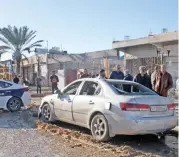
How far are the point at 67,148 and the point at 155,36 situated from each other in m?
12.9

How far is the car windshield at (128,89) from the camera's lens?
7000 mm

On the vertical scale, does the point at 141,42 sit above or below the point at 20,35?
below

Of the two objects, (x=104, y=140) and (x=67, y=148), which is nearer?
(x=67, y=148)

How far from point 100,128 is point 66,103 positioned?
63.1 inches

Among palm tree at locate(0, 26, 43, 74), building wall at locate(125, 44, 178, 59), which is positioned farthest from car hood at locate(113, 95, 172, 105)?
palm tree at locate(0, 26, 43, 74)

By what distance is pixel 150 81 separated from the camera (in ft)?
33.6

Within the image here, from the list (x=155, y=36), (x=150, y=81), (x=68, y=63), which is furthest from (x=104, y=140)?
(x=68, y=63)

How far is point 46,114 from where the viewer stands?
9172mm

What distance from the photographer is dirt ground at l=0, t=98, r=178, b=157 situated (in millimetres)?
5863

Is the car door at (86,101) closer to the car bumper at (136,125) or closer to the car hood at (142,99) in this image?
the car hood at (142,99)

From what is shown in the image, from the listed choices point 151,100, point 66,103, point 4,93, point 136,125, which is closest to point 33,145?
point 66,103

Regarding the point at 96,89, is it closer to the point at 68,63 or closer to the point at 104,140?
the point at 104,140

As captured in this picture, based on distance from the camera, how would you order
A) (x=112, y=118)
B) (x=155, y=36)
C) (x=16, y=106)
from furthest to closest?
1. (x=155, y=36)
2. (x=16, y=106)
3. (x=112, y=118)

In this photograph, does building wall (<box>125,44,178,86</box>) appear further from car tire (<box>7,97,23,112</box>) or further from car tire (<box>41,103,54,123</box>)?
car tire (<box>41,103,54,123</box>)
